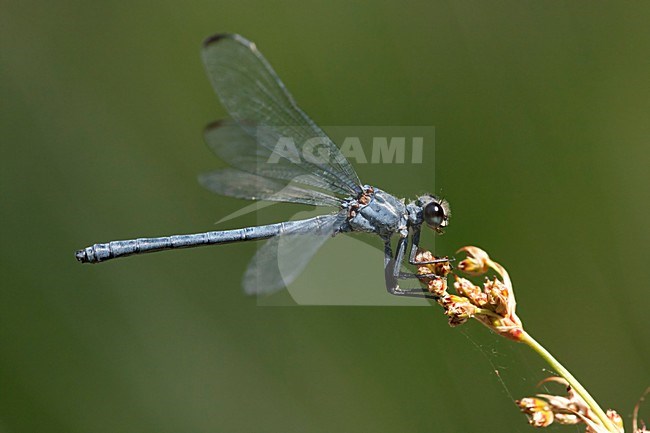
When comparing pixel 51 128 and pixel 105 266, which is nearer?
pixel 105 266

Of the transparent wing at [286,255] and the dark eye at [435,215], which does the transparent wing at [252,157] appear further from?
the dark eye at [435,215]

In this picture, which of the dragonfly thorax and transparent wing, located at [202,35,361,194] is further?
the dragonfly thorax

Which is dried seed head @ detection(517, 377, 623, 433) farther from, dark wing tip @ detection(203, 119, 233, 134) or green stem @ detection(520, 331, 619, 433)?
dark wing tip @ detection(203, 119, 233, 134)

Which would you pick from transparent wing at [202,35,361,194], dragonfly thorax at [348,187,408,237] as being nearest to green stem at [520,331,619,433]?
dragonfly thorax at [348,187,408,237]

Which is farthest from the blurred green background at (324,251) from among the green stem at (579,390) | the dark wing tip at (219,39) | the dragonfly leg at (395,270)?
the green stem at (579,390)

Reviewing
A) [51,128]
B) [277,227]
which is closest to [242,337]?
[277,227]

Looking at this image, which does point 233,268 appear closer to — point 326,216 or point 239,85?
point 326,216

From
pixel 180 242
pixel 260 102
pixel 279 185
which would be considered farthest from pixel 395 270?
pixel 180 242

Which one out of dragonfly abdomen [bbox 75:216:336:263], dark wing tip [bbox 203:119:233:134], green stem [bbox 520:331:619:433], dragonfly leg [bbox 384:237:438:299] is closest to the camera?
green stem [bbox 520:331:619:433]

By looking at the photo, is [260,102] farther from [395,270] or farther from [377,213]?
[395,270]
